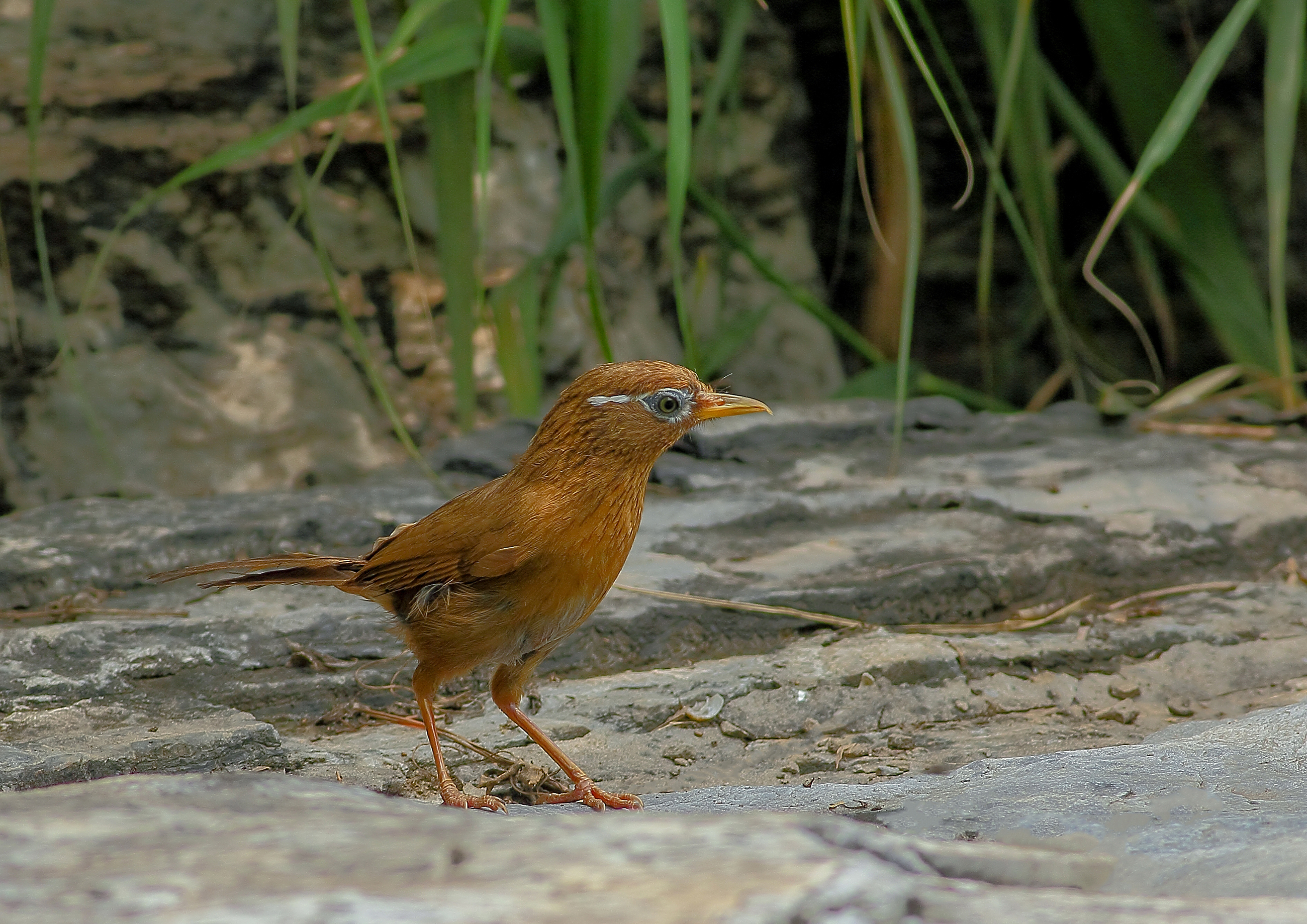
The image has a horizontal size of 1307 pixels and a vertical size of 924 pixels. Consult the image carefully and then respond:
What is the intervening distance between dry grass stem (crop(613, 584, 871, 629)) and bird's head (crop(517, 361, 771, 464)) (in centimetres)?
65

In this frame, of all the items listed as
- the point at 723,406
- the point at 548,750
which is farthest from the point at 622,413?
the point at 548,750

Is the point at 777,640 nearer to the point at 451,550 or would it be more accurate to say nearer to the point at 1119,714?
the point at 1119,714

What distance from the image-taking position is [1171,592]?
11.3 ft

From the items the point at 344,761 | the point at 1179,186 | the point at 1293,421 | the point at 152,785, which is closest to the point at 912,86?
the point at 1179,186

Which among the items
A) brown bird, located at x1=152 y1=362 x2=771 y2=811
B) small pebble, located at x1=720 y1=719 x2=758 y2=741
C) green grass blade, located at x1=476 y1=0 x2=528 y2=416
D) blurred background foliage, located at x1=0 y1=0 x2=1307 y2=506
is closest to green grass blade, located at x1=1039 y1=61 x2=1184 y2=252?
blurred background foliage, located at x1=0 y1=0 x2=1307 y2=506

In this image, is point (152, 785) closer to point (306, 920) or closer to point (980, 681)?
point (306, 920)

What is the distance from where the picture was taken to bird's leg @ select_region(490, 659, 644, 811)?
243 cm

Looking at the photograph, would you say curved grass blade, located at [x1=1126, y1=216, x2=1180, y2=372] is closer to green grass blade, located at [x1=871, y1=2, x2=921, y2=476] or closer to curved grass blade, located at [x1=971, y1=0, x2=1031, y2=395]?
curved grass blade, located at [x1=971, y1=0, x2=1031, y2=395]

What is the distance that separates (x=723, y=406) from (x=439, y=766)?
0.95m

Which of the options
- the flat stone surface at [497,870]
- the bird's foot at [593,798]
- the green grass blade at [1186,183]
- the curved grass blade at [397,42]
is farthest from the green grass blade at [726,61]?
the flat stone surface at [497,870]

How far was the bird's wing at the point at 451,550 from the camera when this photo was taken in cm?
251

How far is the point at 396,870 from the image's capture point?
4.44ft

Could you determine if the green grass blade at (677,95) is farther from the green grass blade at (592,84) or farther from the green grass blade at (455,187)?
the green grass blade at (455,187)

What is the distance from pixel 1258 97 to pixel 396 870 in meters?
5.49
